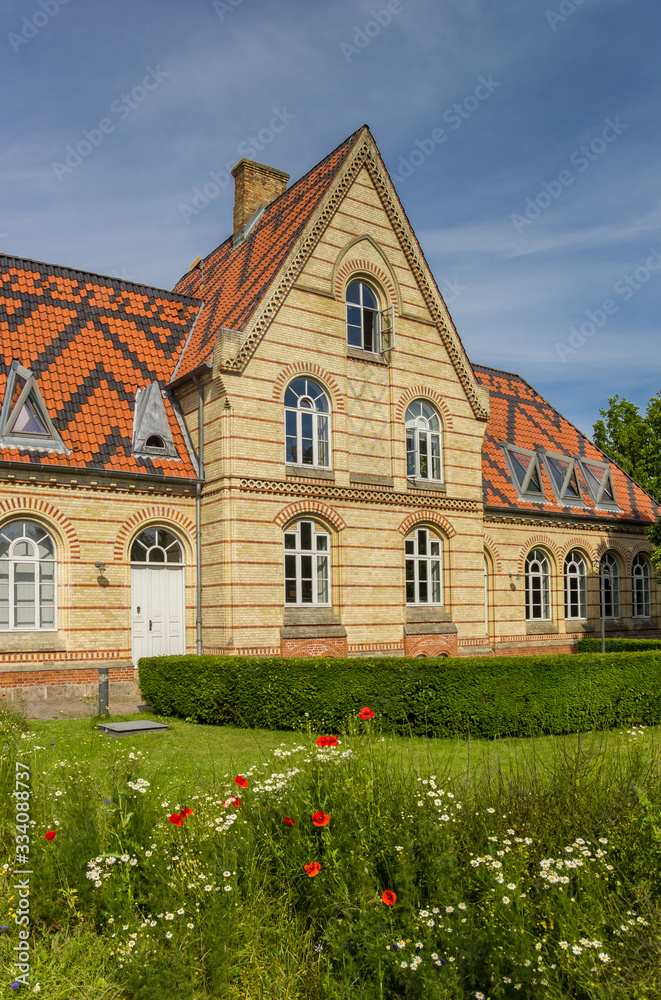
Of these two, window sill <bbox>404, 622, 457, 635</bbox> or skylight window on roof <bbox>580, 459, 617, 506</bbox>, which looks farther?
skylight window on roof <bbox>580, 459, 617, 506</bbox>

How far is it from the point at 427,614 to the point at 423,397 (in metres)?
6.00

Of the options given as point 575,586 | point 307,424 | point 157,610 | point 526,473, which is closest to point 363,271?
point 307,424

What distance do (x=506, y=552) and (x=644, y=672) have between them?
1162 centimetres

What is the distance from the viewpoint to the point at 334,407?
65.8ft

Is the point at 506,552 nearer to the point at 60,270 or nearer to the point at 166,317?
the point at 166,317

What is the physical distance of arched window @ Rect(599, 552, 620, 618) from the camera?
96.9ft

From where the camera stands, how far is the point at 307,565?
19250mm

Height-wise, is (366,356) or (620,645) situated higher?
(366,356)

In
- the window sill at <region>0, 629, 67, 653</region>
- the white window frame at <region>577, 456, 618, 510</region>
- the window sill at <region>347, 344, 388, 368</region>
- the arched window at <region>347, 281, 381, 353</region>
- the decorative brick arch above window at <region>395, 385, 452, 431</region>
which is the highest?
the arched window at <region>347, 281, 381, 353</region>

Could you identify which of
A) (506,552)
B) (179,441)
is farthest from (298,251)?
(506,552)

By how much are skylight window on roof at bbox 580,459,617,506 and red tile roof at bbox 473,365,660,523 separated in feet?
0.93

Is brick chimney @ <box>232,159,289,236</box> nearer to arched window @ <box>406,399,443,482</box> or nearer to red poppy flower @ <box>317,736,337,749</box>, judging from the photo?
arched window @ <box>406,399,443,482</box>

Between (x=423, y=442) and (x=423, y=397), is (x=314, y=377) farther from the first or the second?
(x=423, y=442)

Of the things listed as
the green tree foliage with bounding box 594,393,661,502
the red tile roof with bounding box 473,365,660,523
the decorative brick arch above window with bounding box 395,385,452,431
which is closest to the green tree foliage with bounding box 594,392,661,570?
the green tree foliage with bounding box 594,393,661,502
